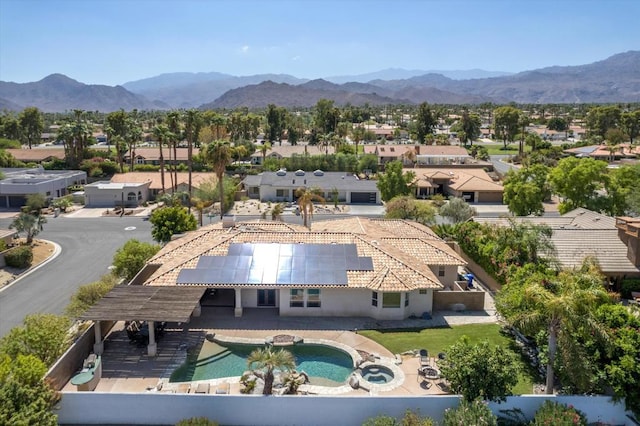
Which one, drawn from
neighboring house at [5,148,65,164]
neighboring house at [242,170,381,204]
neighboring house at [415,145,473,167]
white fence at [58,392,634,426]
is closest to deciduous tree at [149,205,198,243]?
white fence at [58,392,634,426]

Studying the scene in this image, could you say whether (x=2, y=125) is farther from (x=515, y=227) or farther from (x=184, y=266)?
(x=515, y=227)

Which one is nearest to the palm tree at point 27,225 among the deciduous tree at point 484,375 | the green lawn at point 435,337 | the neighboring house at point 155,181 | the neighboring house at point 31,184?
the neighboring house at point 31,184

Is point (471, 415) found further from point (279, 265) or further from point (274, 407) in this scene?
point (279, 265)

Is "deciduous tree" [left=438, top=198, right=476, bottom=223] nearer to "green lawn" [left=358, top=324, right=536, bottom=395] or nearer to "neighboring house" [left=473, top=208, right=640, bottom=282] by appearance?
"neighboring house" [left=473, top=208, right=640, bottom=282]

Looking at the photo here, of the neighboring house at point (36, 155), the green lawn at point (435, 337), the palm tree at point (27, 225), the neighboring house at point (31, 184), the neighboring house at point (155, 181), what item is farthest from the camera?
the neighboring house at point (36, 155)

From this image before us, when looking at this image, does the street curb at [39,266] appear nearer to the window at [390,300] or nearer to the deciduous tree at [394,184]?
the window at [390,300]

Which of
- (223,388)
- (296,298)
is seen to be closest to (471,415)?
(223,388)
